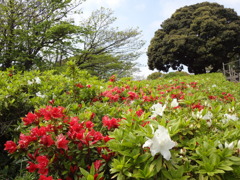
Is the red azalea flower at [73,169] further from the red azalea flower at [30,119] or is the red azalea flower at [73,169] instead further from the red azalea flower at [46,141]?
the red azalea flower at [30,119]

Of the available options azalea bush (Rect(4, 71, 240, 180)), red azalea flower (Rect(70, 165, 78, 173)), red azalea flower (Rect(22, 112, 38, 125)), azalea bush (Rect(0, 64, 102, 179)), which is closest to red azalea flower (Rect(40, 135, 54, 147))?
azalea bush (Rect(4, 71, 240, 180))

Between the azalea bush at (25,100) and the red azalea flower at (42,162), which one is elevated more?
the azalea bush at (25,100)

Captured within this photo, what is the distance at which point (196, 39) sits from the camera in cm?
1661

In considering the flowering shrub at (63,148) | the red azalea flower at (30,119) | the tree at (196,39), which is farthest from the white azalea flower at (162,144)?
the tree at (196,39)

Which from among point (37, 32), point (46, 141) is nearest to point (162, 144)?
point (46, 141)

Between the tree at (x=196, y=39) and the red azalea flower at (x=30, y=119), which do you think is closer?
the red azalea flower at (x=30, y=119)

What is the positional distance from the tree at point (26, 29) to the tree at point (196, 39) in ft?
28.7

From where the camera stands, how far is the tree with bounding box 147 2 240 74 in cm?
1638

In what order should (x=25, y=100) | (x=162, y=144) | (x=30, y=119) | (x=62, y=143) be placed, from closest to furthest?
1. (x=162, y=144)
2. (x=62, y=143)
3. (x=30, y=119)
4. (x=25, y=100)

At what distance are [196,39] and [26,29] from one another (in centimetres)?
1242

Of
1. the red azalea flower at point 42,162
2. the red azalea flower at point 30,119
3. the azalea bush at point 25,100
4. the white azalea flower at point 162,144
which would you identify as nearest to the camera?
the white azalea flower at point 162,144

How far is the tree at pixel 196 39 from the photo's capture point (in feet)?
53.7

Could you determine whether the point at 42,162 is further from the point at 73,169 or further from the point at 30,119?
the point at 30,119

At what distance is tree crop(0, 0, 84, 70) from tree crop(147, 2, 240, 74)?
28.7 feet
